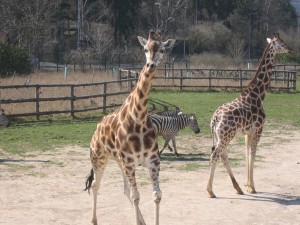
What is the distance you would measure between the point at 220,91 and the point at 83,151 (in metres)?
15.4

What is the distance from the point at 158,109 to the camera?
20.5 m

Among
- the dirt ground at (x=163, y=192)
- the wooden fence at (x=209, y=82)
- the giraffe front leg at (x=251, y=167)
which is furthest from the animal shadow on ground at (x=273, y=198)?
the wooden fence at (x=209, y=82)

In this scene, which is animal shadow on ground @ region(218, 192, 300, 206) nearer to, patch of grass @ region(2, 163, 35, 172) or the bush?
patch of grass @ region(2, 163, 35, 172)

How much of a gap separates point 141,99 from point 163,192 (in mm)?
3052

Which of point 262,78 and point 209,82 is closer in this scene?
point 262,78

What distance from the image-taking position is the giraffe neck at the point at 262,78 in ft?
34.4

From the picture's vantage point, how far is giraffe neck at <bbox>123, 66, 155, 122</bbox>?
6.86 meters

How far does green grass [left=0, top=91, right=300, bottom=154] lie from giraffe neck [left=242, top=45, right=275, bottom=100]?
4916mm

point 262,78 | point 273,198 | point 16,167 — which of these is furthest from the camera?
point 16,167

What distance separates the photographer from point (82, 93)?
22578 mm

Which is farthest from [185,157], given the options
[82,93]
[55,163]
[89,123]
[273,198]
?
[82,93]

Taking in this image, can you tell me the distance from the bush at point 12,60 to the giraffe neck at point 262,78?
2187 centimetres

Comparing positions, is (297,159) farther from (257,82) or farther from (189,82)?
(189,82)

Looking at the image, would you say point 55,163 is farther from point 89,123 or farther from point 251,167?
point 89,123
